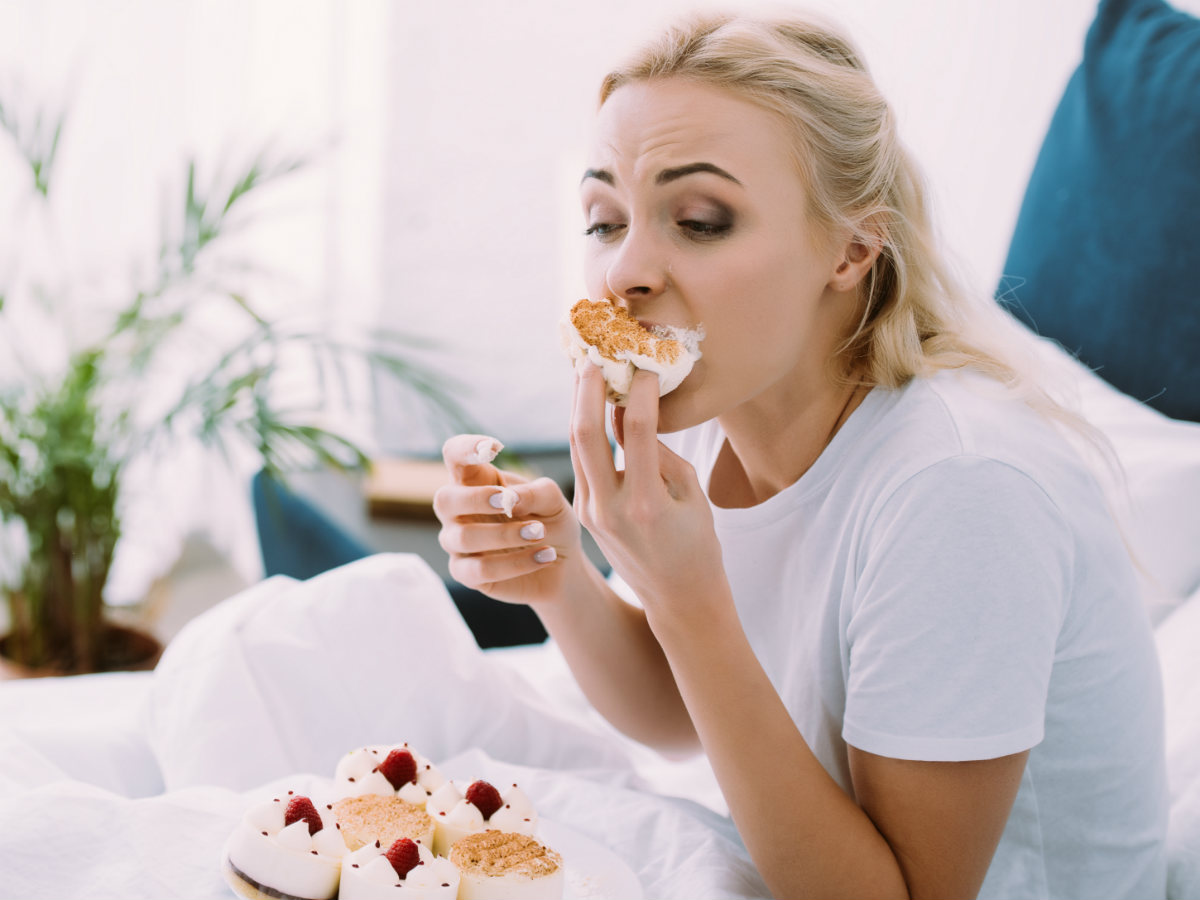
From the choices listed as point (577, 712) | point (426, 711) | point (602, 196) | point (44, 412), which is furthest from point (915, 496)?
point (44, 412)

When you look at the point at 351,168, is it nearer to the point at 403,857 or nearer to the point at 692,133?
the point at 692,133

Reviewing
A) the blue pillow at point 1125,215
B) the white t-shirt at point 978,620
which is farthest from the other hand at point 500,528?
the blue pillow at point 1125,215

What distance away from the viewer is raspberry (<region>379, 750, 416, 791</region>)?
3.91ft

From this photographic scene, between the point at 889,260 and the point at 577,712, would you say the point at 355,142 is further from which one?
the point at 889,260

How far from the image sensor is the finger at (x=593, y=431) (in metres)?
1.05

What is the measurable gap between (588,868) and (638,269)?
0.62 metres

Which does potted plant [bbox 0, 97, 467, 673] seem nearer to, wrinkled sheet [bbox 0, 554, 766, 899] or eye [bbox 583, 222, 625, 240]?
wrinkled sheet [bbox 0, 554, 766, 899]

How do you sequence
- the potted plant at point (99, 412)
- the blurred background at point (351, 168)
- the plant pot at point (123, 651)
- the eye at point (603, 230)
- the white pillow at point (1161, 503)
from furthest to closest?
the blurred background at point (351, 168), the plant pot at point (123, 651), the potted plant at point (99, 412), the white pillow at point (1161, 503), the eye at point (603, 230)

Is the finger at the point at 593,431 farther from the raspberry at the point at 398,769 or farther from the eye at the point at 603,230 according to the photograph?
the raspberry at the point at 398,769

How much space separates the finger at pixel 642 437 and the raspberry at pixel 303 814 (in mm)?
441

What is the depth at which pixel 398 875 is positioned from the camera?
0.99 metres

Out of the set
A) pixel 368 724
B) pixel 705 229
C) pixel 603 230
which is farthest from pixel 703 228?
pixel 368 724

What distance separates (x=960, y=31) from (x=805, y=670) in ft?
5.49

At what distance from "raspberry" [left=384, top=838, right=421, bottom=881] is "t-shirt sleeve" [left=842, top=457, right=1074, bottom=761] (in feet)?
1.44
